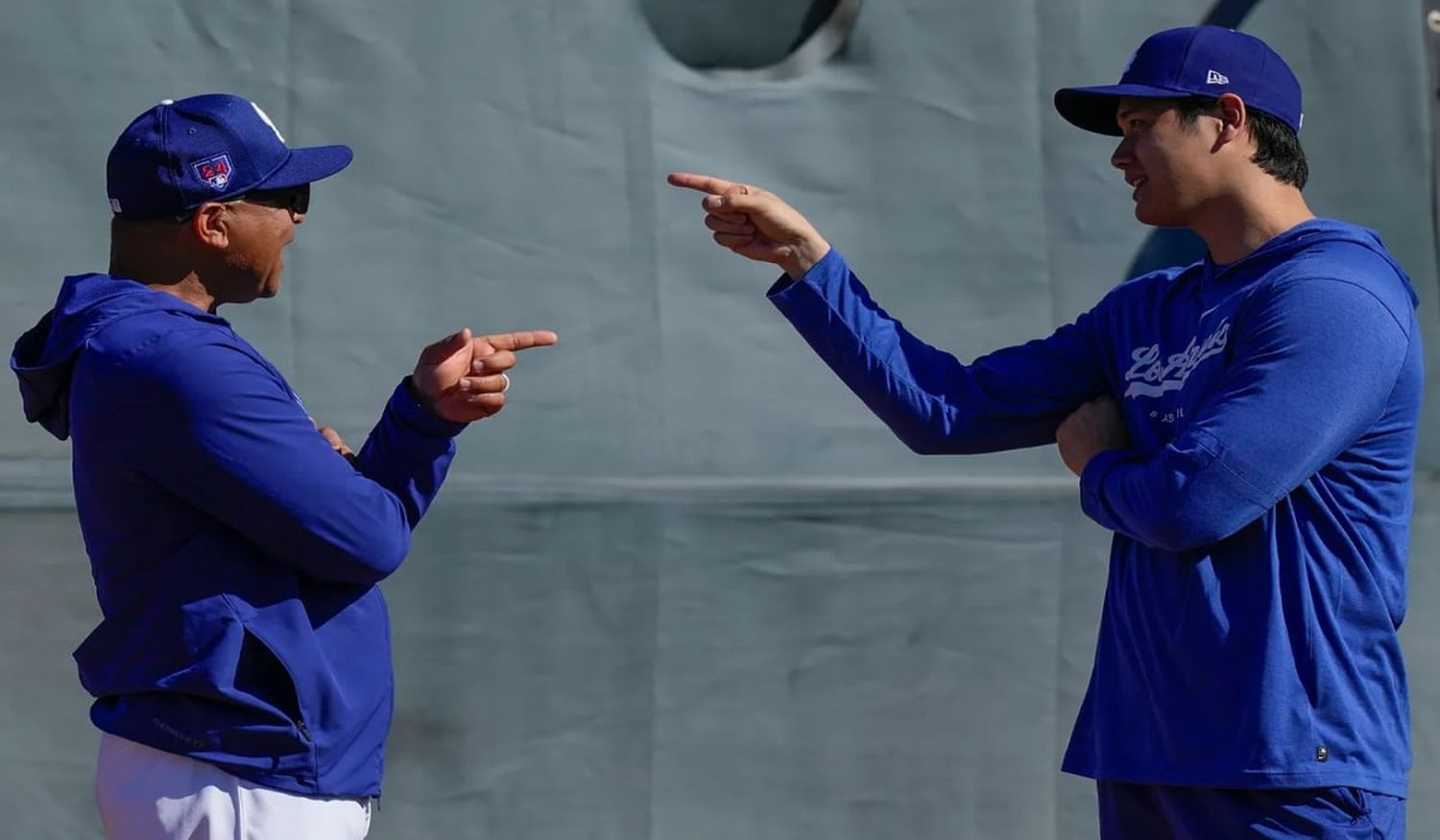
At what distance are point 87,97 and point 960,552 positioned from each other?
7.12 ft

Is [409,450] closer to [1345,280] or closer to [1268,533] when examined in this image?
[1268,533]

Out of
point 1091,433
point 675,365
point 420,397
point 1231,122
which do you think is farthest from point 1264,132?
point 675,365

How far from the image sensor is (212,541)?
2314mm

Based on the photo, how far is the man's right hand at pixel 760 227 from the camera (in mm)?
2793

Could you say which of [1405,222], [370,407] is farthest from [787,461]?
[1405,222]

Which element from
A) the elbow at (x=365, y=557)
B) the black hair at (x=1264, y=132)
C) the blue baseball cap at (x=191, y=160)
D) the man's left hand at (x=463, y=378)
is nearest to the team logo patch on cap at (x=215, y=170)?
the blue baseball cap at (x=191, y=160)

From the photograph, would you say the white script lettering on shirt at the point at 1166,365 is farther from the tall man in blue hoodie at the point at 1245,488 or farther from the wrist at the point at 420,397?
the wrist at the point at 420,397

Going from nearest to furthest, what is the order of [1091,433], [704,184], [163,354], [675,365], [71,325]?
[163,354] → [71,325] → [1091,433] → [704,184] → [675,365]

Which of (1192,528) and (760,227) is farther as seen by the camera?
(760,227)

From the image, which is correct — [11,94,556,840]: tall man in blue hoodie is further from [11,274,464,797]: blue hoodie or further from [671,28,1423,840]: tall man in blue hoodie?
[671,28,1423,840]: tall man in blue hoodie

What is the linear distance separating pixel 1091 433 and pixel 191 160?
1.37m

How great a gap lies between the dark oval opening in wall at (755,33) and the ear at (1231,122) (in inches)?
63.1

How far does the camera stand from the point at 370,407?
3.80 m

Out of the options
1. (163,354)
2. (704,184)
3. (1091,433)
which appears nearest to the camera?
(163,354)
